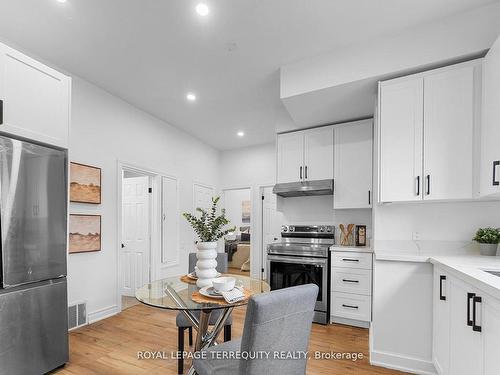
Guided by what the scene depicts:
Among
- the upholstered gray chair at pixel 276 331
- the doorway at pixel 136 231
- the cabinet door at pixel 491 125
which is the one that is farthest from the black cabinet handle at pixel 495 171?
the doorway at pixel 136 231

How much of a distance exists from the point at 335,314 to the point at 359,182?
5.62ft

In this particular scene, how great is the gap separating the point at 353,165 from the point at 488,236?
1.76m

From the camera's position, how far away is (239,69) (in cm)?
311

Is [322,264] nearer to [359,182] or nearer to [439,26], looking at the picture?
[359,182]

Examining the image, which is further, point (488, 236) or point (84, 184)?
point (84, 184)

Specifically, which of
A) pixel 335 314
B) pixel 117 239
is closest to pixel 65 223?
pixel 117 239

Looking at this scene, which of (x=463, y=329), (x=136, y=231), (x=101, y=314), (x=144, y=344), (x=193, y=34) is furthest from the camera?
(x=136, y=231)

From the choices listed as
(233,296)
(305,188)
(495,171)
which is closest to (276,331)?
(233,296)

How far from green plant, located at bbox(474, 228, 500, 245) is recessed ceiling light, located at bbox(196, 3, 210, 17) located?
292cm

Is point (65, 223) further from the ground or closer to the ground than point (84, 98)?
closer to the ground

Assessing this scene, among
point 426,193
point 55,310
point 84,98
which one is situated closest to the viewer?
point 55,310

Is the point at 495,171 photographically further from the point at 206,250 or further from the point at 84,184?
the point at 84,184

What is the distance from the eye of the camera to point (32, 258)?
6.93 ft

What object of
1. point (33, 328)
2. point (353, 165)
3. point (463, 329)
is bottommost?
point (33, 328)
